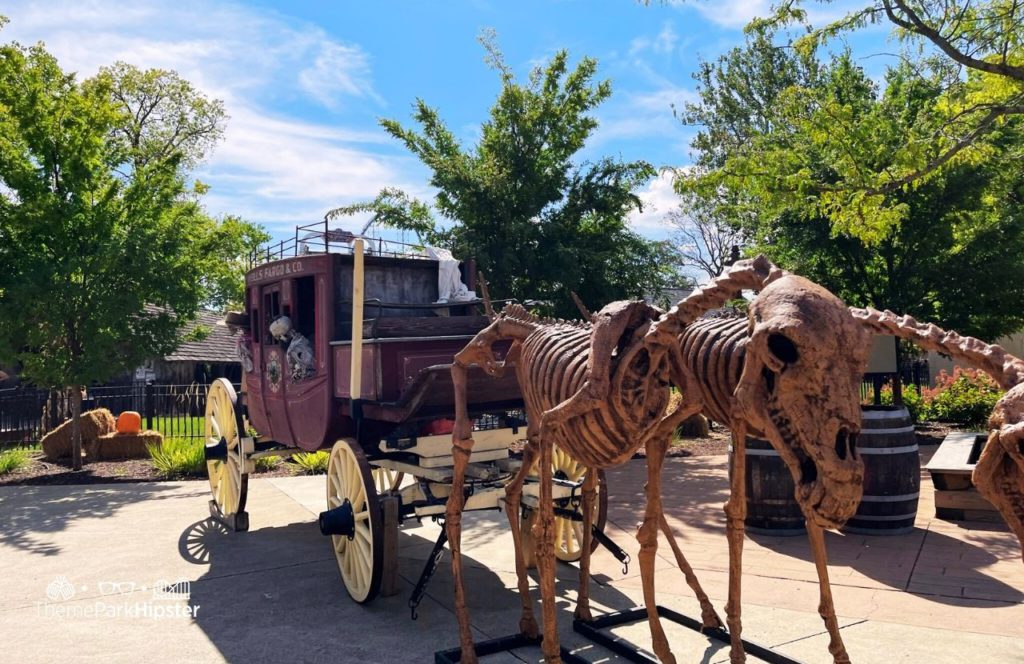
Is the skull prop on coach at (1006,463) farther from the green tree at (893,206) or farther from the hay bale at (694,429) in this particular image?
the hay bale at (694,429)

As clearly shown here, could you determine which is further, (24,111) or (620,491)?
(24,111)

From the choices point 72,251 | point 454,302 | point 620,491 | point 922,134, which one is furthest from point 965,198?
point 72,251

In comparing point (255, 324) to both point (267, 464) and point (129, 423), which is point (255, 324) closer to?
point (267, 464)

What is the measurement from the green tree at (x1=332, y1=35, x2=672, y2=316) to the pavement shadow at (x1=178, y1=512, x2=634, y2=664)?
581 cm

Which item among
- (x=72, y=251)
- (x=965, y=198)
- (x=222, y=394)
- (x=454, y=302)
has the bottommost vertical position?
(x=222, y=394)

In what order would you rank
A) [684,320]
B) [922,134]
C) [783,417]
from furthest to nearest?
[922,134], [684,320], [783,417]

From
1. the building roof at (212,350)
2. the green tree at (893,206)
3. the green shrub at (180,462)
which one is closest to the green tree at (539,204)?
the green tree at (893,206)

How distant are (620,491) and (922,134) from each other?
7.37 meters

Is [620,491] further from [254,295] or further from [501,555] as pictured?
[254,295]

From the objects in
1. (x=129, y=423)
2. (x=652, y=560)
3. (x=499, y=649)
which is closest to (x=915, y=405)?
(x=499, y=649)

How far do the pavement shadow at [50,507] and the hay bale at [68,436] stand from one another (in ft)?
6.78

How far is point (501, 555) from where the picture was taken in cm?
673

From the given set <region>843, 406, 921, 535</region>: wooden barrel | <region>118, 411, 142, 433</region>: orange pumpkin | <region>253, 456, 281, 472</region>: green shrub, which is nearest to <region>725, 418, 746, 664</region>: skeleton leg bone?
<region>843, 406, 921, 535</region>: wooden barrel

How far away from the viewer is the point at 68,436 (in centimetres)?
1308
